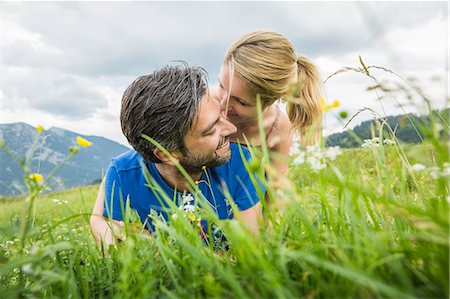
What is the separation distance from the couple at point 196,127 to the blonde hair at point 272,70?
12mm

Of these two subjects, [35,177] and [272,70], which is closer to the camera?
[35,177]

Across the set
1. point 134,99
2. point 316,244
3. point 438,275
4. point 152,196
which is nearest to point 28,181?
point 316,244

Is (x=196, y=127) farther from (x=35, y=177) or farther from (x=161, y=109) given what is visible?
(x=35, y=177)

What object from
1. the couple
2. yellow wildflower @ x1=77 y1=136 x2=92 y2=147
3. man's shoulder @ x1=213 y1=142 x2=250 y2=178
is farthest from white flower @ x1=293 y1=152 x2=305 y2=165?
man's shoulder @ x1=213 y1=142 x2=250 y2=178

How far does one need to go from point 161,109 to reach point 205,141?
0.48m

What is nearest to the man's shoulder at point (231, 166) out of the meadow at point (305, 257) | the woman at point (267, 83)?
the woman at point (267, 83)

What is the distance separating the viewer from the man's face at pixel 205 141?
148 inches

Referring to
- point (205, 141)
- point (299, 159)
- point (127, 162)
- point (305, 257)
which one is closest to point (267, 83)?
point (205, 141)

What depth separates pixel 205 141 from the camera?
12.4ft

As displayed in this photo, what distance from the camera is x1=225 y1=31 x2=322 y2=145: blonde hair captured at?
5152 mm

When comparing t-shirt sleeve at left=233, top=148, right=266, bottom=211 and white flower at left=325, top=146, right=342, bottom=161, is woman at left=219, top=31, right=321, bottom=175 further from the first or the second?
white flower at left=325, top=146, right=342, bottom=161

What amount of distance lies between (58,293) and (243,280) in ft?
2.72

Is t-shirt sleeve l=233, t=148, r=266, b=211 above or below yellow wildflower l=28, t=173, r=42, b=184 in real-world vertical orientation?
below

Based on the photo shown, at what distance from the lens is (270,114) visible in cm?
590
